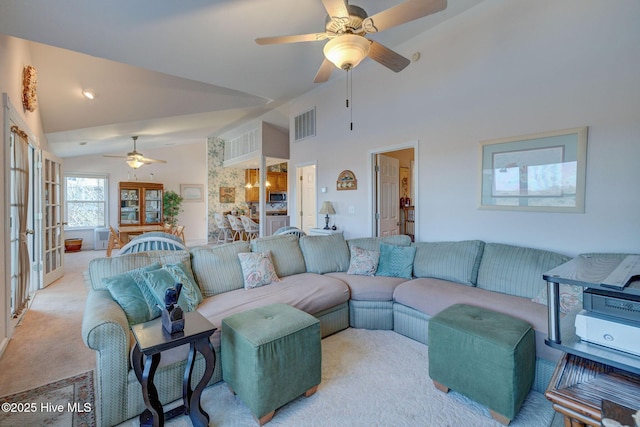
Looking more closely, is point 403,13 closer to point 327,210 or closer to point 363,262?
point 363,262

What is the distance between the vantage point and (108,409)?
1726 mm

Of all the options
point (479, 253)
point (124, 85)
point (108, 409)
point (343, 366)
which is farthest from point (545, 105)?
point (124, 85)

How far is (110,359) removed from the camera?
1.71m

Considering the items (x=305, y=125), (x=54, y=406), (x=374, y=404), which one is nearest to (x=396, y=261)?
(x=374, y=404)

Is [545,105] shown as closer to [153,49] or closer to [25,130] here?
[153,49]

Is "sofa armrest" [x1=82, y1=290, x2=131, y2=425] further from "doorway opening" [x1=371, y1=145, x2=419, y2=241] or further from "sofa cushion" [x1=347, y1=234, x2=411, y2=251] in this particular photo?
"doorway opening" [x1=371, y1=145, x2=419, y2=241]

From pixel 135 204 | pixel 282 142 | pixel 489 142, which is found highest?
pixel 282 142

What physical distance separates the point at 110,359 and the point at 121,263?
85 cm

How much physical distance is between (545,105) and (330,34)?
224 cm

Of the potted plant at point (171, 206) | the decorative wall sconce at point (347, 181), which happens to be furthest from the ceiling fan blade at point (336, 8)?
the potted plant at point (171, 206)

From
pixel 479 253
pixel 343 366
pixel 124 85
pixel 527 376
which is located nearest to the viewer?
pixel 527 376

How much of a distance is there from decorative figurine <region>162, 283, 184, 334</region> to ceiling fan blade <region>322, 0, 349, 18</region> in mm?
2035

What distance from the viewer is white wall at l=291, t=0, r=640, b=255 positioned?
245 cm

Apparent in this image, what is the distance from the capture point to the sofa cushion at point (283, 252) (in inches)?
128
